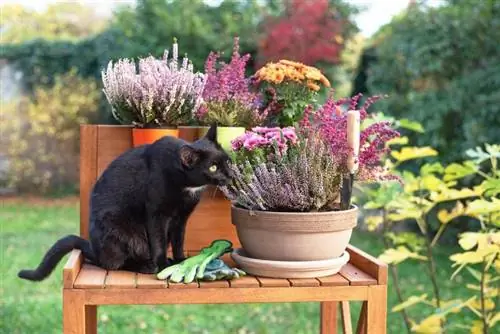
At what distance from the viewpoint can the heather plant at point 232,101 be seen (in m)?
1.91

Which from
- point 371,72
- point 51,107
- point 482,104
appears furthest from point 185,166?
point 51,107

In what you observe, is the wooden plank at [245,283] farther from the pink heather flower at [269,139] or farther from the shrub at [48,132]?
the shrub at [48,132]

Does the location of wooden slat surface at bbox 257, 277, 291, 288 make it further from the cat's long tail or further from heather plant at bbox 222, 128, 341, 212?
the cat's long tail

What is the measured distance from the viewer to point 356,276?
1630mm

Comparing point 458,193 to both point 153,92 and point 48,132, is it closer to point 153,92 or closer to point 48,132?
point 153,92

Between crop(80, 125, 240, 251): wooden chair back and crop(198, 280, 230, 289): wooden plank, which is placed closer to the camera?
crop(198, 280, 230, 289): wooden plank

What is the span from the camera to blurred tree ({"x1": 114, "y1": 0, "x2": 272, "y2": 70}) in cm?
683

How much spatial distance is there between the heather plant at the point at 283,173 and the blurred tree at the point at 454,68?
10.6 feet

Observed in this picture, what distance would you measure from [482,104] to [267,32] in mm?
2650

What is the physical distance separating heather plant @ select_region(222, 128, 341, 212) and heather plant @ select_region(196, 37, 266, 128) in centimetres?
21

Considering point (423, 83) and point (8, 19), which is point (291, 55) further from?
point (8, 19)

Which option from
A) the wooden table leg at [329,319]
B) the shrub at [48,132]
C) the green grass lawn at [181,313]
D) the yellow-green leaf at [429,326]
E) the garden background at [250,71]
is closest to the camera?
the wooden table leg at [329,319]

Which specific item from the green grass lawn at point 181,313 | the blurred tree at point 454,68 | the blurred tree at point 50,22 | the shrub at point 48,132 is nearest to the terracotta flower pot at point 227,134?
the green grass lawn at point 181,313

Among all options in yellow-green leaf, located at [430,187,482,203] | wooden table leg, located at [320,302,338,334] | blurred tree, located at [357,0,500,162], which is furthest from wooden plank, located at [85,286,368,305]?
blurred tree, located at [357,0,500,162]
